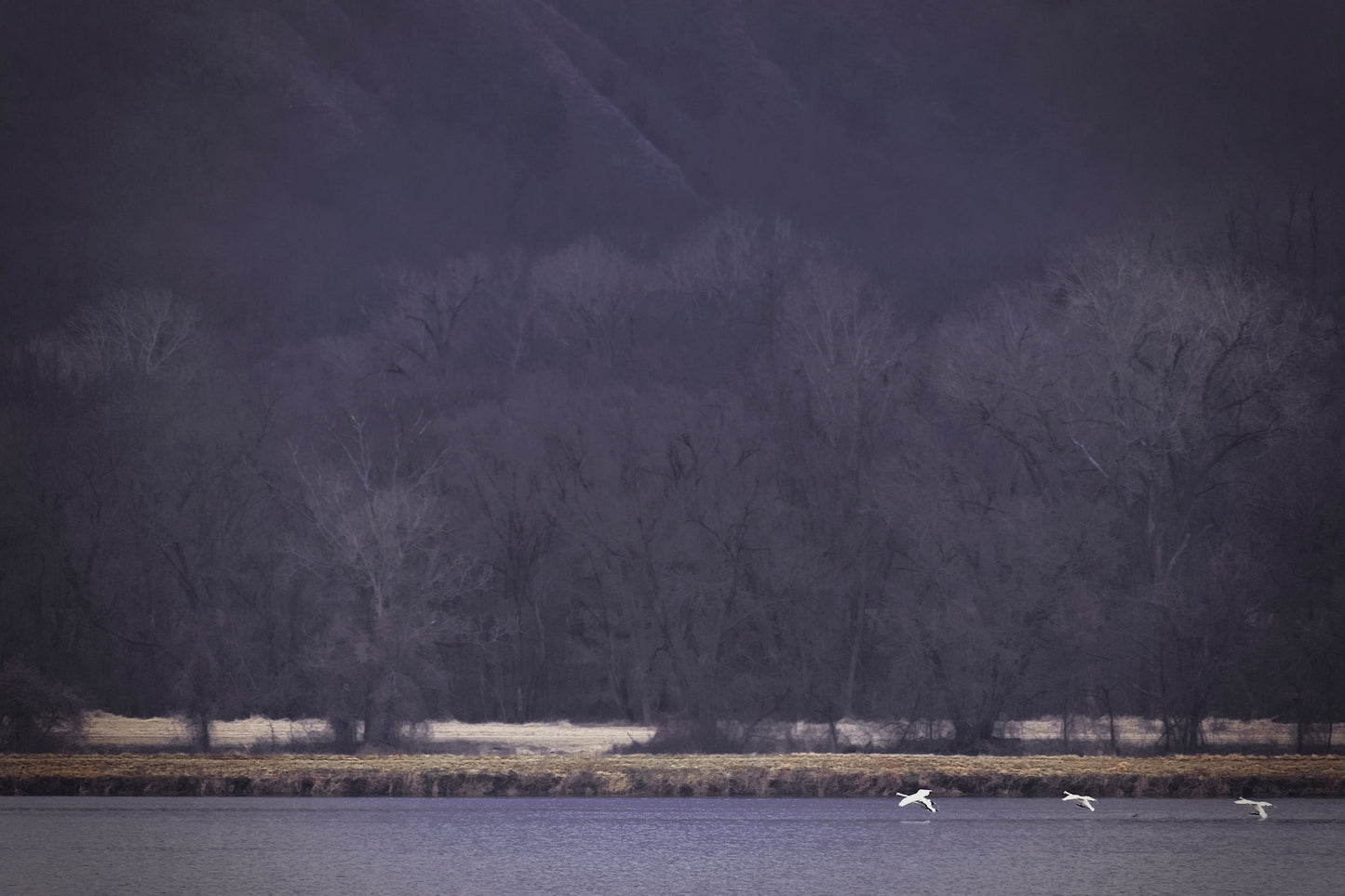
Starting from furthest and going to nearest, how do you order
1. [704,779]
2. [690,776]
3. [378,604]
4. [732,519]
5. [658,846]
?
[732,519] → [378,604] → [690,776] → [704,779] → [658,846]

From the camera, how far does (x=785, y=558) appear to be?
59.8 metres

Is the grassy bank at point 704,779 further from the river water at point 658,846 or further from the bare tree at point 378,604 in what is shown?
the bare tree at point 378,604

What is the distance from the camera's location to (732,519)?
5956 cm

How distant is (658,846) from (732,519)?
33208mm

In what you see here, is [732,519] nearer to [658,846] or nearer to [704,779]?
[704,779]

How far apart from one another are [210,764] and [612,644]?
25338 millimetres

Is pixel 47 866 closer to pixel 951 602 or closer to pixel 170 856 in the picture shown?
pixel 170 856

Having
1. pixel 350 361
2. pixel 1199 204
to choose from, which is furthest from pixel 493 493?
pixel 1199 204

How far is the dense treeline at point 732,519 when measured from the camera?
4628 cm

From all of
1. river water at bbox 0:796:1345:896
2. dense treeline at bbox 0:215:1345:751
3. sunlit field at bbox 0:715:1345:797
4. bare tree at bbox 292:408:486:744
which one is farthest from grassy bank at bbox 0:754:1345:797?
bare tree at bbox 292:408:486:744

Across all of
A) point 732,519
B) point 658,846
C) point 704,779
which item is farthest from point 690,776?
point 732,519

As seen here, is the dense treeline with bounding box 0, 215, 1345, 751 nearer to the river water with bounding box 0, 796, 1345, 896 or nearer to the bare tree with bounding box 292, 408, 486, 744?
the bare tree with bounding box 292, 408, 486, 744

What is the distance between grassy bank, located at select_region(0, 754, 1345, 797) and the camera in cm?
3359

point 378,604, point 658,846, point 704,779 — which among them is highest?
point 378,604
